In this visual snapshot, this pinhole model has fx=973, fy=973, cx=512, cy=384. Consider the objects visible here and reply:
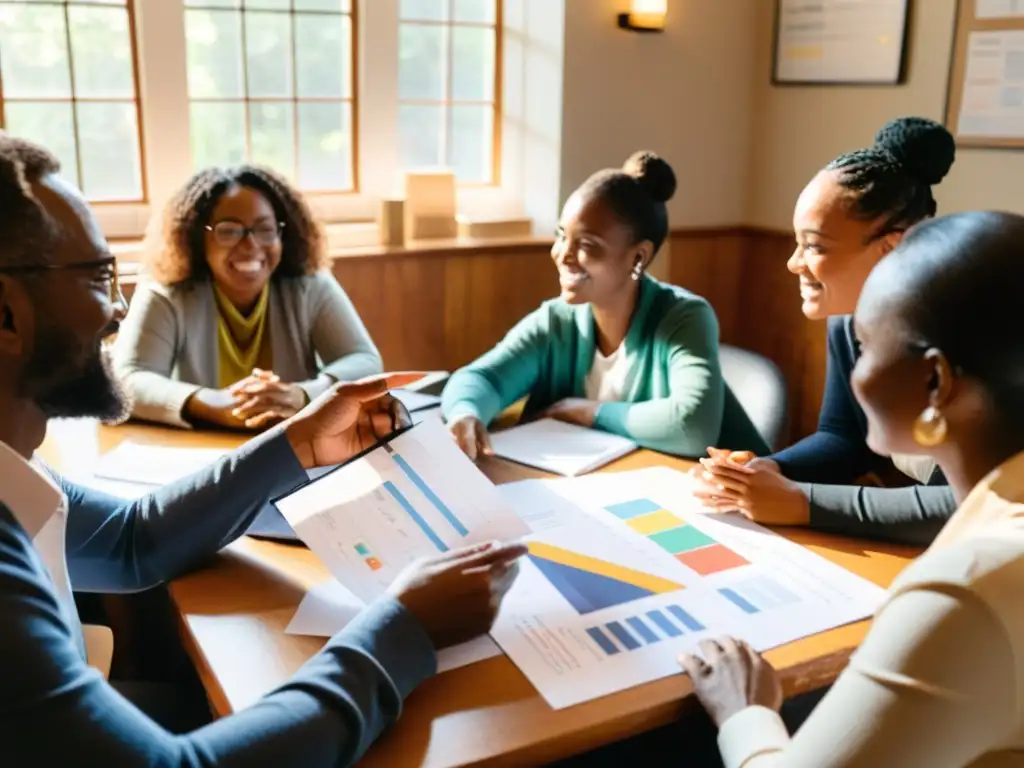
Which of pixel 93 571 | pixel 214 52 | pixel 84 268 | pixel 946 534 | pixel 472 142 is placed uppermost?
pixel 214 52

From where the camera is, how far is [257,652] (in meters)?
1.05

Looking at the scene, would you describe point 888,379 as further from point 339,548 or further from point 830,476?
point 830,476

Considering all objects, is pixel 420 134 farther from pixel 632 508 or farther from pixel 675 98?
pixel 632 508

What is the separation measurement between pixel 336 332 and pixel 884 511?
53.6 inches

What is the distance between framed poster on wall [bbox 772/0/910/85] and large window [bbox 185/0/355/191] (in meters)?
1.43

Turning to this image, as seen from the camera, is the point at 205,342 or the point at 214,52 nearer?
the point at 205,342

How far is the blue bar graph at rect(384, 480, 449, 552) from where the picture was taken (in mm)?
1162

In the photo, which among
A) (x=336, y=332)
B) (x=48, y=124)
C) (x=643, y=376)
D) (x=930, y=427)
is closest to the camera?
(x=930, y=427)

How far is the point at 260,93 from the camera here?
2.97 metres

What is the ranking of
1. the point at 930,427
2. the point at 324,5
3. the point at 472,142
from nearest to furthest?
the point at 930,427
the point at 324,5
the point at 472,142

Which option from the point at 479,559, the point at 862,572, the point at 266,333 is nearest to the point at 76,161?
the point at 266,333

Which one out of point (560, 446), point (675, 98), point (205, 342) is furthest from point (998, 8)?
point (205, 342)

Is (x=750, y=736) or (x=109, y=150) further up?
(x=109, y=150)

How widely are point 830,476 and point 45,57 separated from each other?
2345 millimetres
